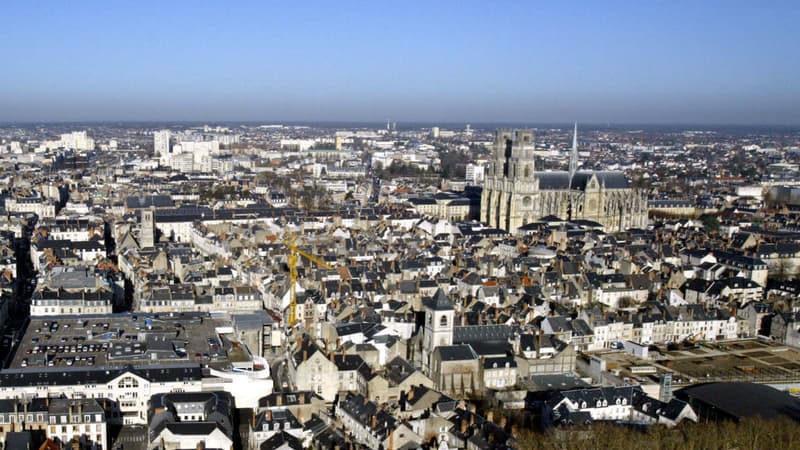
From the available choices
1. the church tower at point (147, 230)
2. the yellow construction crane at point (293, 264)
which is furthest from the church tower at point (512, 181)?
the church tower at point (147, 230)

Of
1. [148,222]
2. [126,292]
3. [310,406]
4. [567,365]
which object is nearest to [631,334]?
[567,365]

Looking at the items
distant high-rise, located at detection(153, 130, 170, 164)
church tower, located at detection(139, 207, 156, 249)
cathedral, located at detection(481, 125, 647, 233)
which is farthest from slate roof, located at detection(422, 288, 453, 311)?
distant high-rise, located at detection(153, 130, 170, 164)

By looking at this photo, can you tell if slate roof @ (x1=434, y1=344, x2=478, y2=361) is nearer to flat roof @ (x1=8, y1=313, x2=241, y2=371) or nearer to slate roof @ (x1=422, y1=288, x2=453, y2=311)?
slate roof @ (x1=422, y1=288, x2=453, y2=311)

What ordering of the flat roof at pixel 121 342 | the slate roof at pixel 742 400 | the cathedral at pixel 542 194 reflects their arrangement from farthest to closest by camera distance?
the cathedral at pixel 542 194 → the flat roof at pixel 121 342 → the slate roof at pixel 742 400

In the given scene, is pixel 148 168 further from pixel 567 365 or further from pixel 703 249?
pixel 567 365

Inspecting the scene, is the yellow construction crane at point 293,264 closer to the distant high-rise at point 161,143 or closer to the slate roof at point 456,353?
the slate roof at point 456,353

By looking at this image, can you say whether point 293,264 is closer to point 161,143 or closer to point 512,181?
point 512,181
